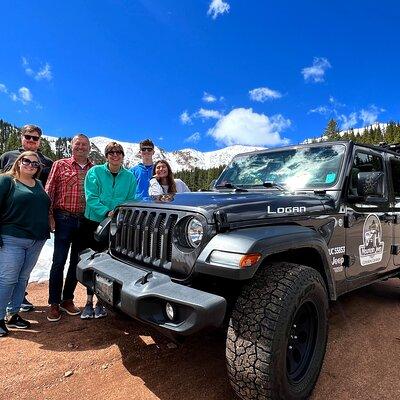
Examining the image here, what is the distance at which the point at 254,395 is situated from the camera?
2.12 meters

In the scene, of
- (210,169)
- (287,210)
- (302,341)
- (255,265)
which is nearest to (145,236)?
(255,265)

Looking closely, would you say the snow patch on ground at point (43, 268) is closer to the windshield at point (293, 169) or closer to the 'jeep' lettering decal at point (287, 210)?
the windshield at point (293, 169)

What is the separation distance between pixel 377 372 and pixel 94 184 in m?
3.31

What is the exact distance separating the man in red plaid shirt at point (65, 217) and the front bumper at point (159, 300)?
161 cm

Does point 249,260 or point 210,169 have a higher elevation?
point 210,169

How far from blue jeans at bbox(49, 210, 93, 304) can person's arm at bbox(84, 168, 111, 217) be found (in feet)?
1.19

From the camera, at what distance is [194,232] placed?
2396 mm

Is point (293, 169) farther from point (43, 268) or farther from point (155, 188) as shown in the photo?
point (43, 268)

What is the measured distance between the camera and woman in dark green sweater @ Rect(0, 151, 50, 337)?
142 inches

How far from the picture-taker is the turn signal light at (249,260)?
2.12 m

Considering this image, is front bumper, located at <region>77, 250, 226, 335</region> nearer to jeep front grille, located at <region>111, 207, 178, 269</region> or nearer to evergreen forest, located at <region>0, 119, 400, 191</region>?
jeep front grille, located at <region>111, 207, 178, 269</region>

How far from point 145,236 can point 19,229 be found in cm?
172

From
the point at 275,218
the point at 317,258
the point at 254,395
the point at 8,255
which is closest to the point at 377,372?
the point at 317,258

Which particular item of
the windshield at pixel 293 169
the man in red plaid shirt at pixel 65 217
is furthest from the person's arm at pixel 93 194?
the windshield at pixel 293 169
